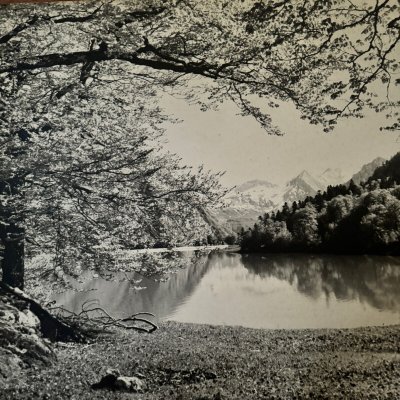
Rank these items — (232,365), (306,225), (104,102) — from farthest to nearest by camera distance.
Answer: (104,102)
(306,225)
(232,365)

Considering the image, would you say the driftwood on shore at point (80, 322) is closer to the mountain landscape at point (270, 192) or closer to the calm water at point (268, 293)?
the calm water at point (268, 293)

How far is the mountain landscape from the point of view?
2971 millimetres

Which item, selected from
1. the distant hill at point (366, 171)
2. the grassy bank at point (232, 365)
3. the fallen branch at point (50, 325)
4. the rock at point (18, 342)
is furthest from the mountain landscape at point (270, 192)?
the rock at point (18, 342)

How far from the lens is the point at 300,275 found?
3.00 meters

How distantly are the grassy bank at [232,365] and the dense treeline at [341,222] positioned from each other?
511 millimetres

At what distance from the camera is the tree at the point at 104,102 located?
3250mm

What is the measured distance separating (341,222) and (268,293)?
1.98ft

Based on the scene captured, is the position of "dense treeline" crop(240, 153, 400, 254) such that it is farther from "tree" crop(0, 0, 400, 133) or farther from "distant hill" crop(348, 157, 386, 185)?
"tree" crop(0, 0, 400, 133)

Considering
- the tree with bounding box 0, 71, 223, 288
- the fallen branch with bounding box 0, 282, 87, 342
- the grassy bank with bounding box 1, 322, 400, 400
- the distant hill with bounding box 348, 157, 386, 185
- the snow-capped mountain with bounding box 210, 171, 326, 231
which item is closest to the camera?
the grassy bank with bounding box 1, 322, 400, 400

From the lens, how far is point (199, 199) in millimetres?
3340

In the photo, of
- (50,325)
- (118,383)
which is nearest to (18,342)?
(50,325)

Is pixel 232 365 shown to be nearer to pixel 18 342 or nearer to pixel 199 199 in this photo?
pixel 199 199

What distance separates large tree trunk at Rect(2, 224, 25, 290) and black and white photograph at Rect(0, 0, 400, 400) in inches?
0.5

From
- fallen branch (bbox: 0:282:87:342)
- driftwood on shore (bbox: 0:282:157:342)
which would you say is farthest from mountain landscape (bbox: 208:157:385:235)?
fallen branch (bbox: 0:282:87:342)
